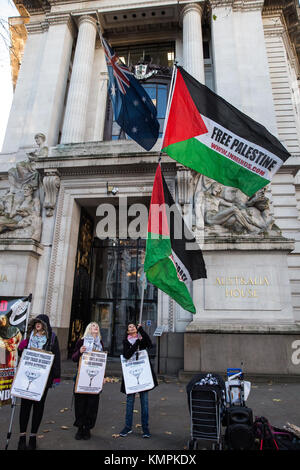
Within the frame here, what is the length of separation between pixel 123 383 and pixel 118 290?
1022cm

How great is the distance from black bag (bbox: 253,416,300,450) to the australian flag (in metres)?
7.01

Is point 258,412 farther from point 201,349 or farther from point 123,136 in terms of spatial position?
point 123,136

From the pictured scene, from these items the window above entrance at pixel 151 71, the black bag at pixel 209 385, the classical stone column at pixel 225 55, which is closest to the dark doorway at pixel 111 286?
the window above entrance at pixel 151 71

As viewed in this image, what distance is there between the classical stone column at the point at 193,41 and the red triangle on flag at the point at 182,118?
399 inches

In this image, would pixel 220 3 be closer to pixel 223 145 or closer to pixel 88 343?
pixel 223 145

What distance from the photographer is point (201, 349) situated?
10.2 meters

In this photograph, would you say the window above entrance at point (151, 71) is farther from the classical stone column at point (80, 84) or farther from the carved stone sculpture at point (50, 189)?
the carved stone sculpture at point (50, 189)

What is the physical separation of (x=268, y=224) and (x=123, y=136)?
1024 centimetres

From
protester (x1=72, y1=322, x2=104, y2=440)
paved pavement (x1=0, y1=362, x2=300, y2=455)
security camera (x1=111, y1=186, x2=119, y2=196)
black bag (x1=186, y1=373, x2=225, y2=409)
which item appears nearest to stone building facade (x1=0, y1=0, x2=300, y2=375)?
security camera (x1=111, y1=186, x2=119, y2=196)

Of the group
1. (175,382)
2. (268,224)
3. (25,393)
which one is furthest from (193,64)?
(25,393)

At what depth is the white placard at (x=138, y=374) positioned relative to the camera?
544 centimetres

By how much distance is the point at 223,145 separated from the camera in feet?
20.7

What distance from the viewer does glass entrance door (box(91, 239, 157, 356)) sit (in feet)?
50.0
